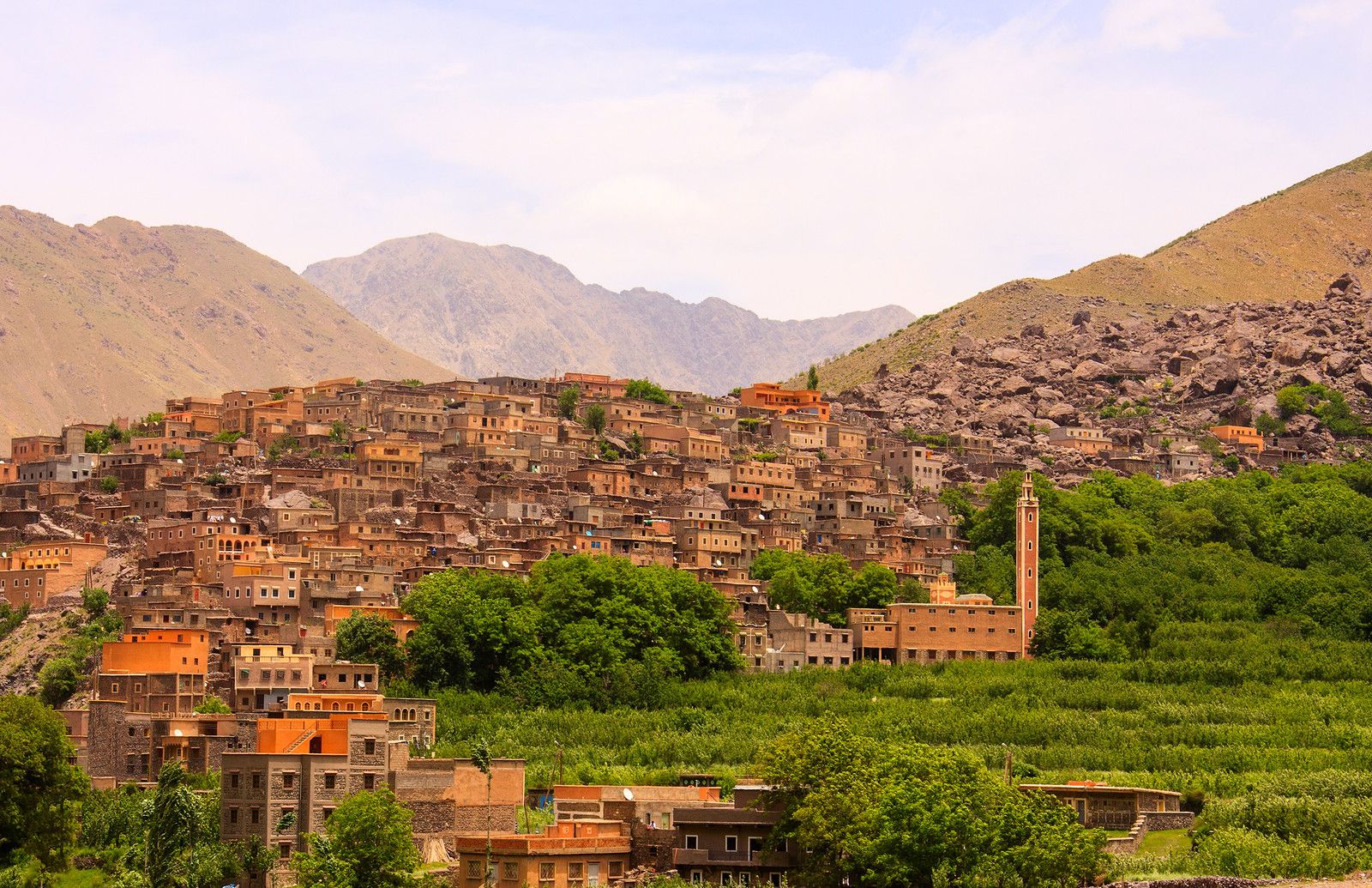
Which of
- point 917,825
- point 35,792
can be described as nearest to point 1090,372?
point 917,825

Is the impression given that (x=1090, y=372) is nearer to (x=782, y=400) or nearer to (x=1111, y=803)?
(x=782, y=400)

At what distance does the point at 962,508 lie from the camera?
107062 mm

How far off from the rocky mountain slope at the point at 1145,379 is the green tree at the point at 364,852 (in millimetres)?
73426

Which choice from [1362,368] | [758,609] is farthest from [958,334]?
[758,609]

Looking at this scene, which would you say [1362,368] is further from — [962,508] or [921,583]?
[921,583]

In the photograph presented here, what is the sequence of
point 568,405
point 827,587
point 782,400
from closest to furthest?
point 827,587 → point 568,405 → point 782,400

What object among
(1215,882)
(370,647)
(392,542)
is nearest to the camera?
(1215,882)

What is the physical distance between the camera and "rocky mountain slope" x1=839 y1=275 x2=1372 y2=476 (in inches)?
5049

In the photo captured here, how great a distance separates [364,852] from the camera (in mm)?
47875

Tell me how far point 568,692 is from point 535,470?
26306 millimetres

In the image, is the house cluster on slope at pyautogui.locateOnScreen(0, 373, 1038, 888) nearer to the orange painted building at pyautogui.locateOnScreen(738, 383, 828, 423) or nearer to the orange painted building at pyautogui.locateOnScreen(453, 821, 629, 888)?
the orange painted building at pyautogui.locateOnScreen(453, 821, 629, 888)

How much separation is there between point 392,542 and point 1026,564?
25219 mm

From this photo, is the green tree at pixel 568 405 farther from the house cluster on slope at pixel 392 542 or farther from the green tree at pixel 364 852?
the green tree at pixel 364 852

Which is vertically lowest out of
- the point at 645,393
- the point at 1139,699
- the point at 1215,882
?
the point at 1215,882
